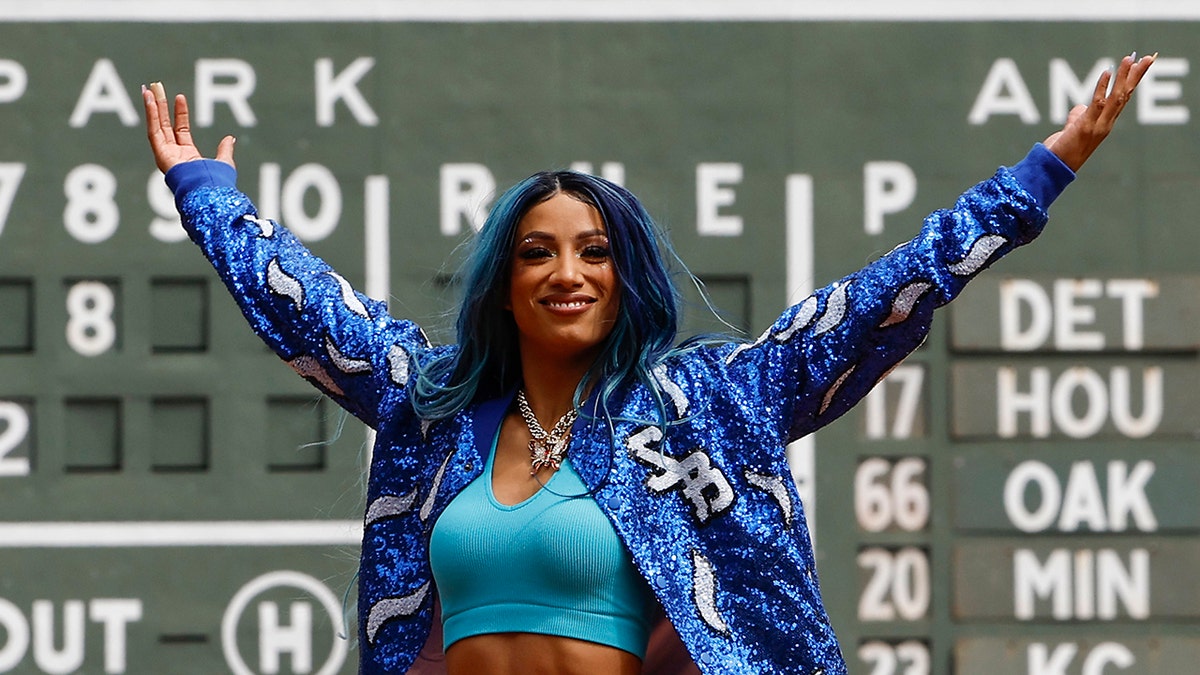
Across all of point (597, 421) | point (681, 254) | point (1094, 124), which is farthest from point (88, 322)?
point (1094, 124)

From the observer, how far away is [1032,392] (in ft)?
14.3

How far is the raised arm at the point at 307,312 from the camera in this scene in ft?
7.20

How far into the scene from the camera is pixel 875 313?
200 centimetres

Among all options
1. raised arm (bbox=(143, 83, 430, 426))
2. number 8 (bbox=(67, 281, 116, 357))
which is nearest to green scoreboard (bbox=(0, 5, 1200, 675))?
number 8 (bbox=(67, 281, 116, 357))

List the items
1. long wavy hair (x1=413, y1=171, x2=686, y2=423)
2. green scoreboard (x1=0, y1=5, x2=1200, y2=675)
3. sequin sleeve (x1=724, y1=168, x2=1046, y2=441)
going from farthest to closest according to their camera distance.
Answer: green scoreboard (x1=0, y1=5, x2=1200, y2=675), long wavy hair (x1=413, y1=171, x2=686, y2=423), sequin sleeve (x1=724, y1=168, x2=1046, y2=441)

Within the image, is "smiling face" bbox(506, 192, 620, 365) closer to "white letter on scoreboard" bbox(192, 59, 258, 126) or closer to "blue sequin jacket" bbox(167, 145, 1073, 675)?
"blue sequin jacket" bbox(167, 145, 1073, 675)

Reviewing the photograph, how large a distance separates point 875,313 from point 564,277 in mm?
330

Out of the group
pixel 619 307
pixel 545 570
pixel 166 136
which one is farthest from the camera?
pixel 166 136

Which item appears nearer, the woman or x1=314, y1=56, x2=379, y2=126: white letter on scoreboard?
the woman

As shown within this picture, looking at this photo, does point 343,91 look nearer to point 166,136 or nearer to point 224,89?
point 224,89

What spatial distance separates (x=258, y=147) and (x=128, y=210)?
320 mm

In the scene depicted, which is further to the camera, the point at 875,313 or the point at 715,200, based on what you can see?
the point at 715,200

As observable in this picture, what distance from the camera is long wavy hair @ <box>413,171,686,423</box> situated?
2.10 metres

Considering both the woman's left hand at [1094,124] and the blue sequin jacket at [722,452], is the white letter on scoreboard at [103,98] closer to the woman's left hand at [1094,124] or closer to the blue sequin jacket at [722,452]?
the blue sequin jacket at [722,452]
